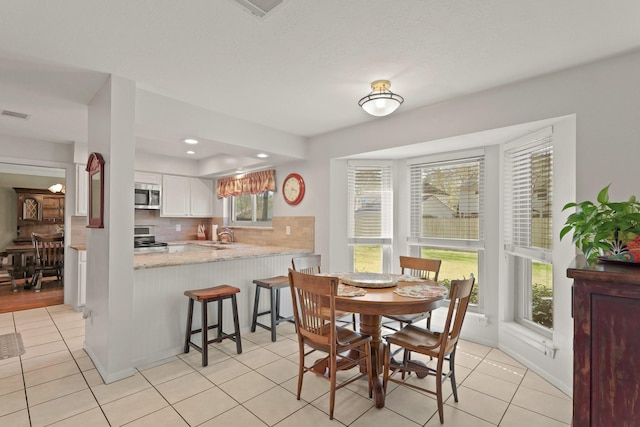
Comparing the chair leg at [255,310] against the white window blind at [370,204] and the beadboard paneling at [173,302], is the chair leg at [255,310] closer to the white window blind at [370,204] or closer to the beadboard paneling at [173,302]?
the beadboard paneling at [173,302]

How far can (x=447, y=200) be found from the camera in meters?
3.63

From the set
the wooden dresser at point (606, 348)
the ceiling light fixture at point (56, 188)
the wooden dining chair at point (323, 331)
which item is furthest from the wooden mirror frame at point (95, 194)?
the ceiling light fixture at point (56, 188)

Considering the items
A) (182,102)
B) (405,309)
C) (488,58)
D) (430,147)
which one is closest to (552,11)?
(488,58)

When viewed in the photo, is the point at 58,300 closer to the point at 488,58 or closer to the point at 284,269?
the point at 284,269

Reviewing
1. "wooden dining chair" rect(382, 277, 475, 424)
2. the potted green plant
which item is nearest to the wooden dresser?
the potted green plant

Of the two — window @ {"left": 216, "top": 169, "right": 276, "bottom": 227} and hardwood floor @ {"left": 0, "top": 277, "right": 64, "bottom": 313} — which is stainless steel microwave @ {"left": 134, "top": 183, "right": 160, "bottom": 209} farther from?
hardwood floor @ {"left": 0, "top": 277, "right": 64, "bottom": 313}

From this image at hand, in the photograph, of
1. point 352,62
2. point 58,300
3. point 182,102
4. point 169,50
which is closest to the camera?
point 169,50

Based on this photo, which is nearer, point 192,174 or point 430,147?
point 430,147

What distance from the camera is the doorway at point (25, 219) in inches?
233

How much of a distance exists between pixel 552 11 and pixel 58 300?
6.70m

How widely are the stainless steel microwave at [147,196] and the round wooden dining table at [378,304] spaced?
3977 millimetres

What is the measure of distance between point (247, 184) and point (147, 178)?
171cm

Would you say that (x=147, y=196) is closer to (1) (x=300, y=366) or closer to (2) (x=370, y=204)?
(2) (x=370, y=204)

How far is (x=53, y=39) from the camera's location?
1.97m
